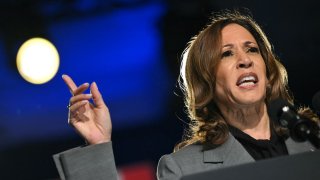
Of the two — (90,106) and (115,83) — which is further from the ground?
(90,106)

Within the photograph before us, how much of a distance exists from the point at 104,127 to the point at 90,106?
0.08m

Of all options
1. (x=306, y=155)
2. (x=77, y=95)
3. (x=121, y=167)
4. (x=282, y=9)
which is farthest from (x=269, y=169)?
(x=282, y=9)

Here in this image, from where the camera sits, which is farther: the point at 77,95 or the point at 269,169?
the point at 77,95

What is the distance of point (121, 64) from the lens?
12.7 feet

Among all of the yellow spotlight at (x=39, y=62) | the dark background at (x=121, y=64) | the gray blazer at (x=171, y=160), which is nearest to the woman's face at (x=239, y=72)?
the gray blazer at (x=171, y=160)

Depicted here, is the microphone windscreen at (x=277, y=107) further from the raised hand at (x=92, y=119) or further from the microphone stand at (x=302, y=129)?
the raised hand at (x=92, y=119)

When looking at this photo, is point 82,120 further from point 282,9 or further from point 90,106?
point 282,9

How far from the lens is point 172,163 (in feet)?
6.42

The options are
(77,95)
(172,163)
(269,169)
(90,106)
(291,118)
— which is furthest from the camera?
(172,163)

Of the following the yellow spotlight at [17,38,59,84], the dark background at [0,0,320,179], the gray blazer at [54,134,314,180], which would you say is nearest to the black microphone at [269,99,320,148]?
the gray blazer at [54,134,314,180]

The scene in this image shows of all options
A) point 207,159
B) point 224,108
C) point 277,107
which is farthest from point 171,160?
point 277,107

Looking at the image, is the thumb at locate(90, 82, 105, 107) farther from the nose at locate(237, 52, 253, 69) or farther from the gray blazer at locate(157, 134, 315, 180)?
the nose at locate(237, 52, 253, 69)

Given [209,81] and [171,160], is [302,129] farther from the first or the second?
[209,81]

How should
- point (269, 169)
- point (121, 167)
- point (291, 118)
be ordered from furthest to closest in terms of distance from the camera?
point (121, 167), point (291, 118), point (269, 169)
